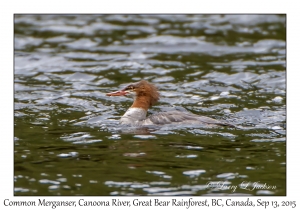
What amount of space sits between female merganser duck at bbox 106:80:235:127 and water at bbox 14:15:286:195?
0.29 metres

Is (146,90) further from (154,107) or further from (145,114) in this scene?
(154,107)

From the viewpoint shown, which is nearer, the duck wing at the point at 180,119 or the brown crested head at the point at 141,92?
the duck wing at the point at 180,119

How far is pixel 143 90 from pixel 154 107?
1.47 metres

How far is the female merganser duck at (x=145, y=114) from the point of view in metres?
12.2

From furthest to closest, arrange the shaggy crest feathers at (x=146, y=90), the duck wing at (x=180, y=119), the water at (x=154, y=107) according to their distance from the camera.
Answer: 1. the shaggy crest feathers at (x=146, y=90)
2. the duck wing at (x=180, y=119)
3. the water at (x=154, y=107)

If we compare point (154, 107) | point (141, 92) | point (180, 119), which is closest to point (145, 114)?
point (141, 92)

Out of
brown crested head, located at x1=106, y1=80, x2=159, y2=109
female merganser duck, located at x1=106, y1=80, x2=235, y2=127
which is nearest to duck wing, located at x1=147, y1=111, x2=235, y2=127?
female merganser duck, located at x1=106, y1=80, x2=235, y2=127

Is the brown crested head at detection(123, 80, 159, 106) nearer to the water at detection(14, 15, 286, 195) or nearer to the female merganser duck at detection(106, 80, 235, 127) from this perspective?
the female merganser duck at detection(106, 80, 235, 127)

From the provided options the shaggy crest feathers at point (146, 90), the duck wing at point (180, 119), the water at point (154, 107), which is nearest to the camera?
the water at point (154, 107)

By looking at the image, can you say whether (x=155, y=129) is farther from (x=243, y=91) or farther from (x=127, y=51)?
(x=127, y=51)

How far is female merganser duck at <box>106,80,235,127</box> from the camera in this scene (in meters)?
12.2

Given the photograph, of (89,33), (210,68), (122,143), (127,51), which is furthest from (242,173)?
(89,33)

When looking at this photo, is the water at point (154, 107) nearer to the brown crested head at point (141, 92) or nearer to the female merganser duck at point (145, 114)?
the female merganser duck at point (145, 114)

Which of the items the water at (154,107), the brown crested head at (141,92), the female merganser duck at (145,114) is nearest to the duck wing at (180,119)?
the female merganser duck at (145,114)
